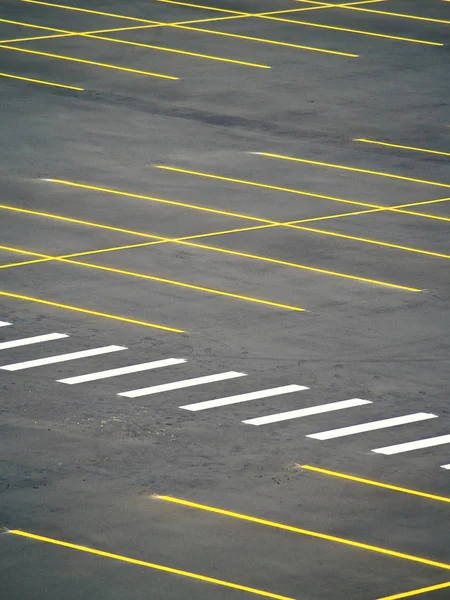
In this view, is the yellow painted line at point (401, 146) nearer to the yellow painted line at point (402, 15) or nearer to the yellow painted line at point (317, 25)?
the yellow painted line at point (317, 25)

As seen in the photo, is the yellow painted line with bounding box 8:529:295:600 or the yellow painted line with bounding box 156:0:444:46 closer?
the yellow painted line with bounding box 8:529:295:600

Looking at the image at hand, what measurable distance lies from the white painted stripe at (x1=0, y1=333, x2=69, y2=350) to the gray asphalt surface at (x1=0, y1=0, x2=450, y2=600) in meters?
0.24

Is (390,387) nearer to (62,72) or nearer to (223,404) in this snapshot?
(223,404)

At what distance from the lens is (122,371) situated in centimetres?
2186

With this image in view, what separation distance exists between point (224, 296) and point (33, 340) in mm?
2976

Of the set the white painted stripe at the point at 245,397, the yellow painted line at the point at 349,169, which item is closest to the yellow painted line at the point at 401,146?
the yellow painted line at the point at 349,169

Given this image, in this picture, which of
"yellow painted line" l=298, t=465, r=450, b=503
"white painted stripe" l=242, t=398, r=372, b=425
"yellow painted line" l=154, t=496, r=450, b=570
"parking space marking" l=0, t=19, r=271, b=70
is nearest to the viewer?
"yellow painted line" l=154, t=496, r=450, b=570

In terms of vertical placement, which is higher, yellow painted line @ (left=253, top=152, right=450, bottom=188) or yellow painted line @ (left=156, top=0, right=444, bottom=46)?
yellow painted line @ (left=156, top=0, right=444, bottom=46)

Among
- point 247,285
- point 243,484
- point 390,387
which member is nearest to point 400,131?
point 247,285

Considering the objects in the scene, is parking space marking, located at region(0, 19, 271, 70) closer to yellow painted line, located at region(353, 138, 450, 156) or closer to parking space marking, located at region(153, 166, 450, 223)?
yellow painted line, located at region(353, 138, 450, 156)

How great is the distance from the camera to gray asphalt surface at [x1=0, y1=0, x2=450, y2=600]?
17391 millimetres

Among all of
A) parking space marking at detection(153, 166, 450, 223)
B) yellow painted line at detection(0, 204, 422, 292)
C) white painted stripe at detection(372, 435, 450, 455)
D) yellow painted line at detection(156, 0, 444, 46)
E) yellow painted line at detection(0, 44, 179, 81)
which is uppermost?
yellow painted line at detection(156, 0, 444, 46)

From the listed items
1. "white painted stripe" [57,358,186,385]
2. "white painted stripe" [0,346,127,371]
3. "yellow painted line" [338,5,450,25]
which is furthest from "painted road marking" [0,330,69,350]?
"yellow painted line" [338,5,450,25]

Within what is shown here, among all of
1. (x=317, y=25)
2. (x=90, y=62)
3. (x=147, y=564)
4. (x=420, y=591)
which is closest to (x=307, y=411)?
(x=147, y=564)
